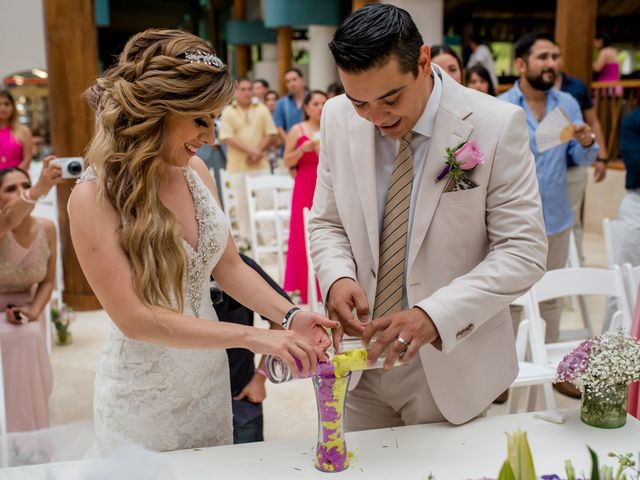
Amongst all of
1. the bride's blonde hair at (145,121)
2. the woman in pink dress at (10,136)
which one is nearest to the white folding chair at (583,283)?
the bride's blonde hair at (145,121)

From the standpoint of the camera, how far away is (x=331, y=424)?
1.69m

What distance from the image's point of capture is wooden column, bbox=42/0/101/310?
19.4ft

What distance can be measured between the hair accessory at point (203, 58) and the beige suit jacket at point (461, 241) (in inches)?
16.6

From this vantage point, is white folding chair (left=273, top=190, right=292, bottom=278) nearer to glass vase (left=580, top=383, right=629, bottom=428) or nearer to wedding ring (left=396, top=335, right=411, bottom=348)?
glass vase (left=580, top=383, right=629, bottom=428)

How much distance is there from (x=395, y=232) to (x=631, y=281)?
1.82 meters

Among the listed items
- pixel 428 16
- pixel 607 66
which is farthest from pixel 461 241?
pixel 607 66

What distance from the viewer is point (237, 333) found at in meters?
1.73

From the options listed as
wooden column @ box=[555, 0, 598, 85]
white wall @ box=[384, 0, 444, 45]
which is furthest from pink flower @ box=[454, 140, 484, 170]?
white wall @ box=[384, 0, 444, 45]

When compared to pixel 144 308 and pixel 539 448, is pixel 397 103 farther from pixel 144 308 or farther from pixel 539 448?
pixel 539 448

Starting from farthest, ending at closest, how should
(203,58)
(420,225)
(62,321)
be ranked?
1. (62,321)
2. (420,225)
3. (203,58)

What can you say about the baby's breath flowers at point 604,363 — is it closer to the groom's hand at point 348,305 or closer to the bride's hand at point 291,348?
the groom's hand at point 348,305

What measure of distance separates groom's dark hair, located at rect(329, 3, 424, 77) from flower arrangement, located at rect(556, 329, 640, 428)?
893mm

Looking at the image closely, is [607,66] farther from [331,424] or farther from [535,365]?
[331,424]

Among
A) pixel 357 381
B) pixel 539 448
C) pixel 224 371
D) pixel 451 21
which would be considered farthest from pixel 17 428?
pixel 451 21
